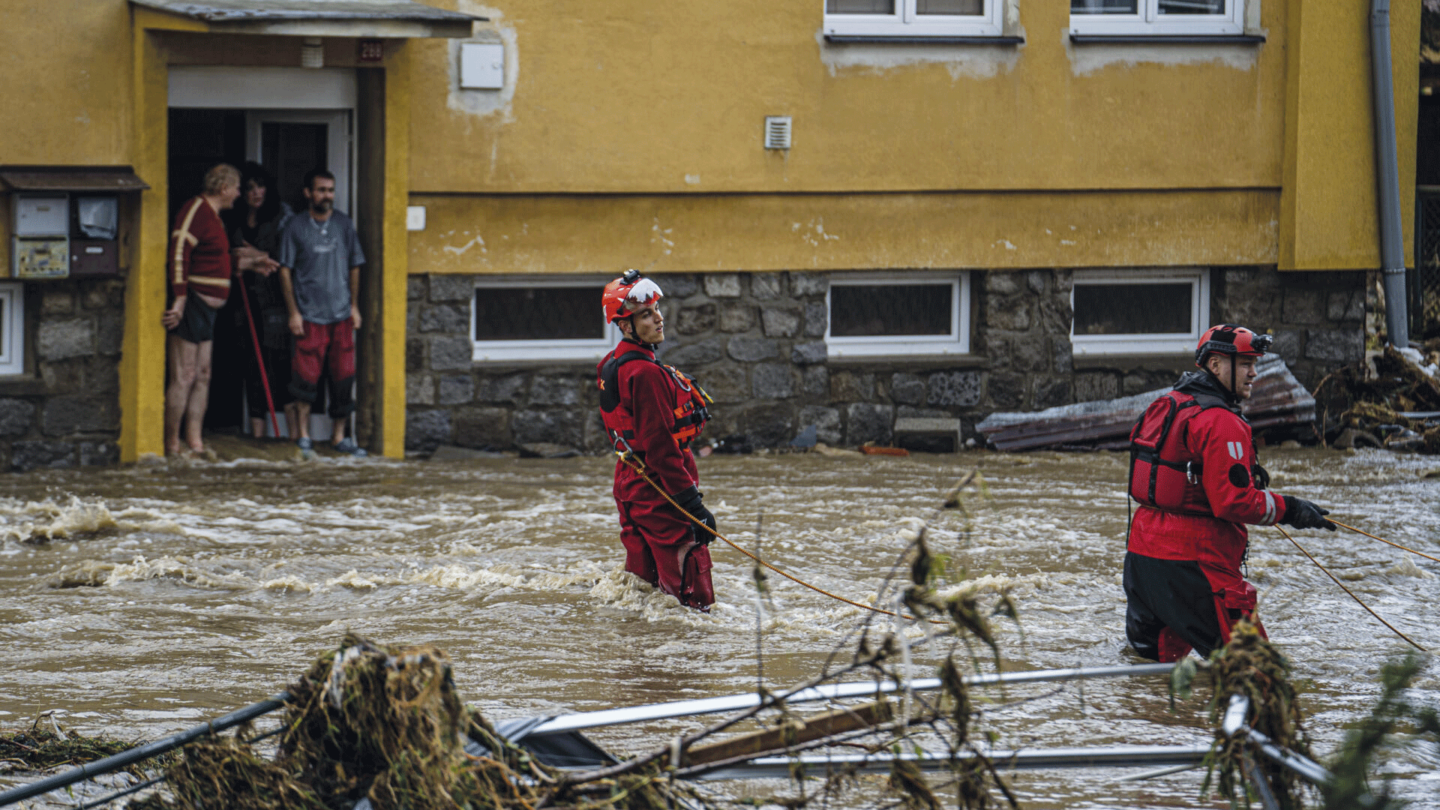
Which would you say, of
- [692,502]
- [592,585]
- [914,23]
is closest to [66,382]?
[592,585]

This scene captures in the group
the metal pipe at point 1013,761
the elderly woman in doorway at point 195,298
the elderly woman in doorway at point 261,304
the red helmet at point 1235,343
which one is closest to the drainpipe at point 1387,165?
the red helmet at point 1235,343

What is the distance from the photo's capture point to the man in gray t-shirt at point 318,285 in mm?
11734

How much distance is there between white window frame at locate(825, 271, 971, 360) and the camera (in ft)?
42.2

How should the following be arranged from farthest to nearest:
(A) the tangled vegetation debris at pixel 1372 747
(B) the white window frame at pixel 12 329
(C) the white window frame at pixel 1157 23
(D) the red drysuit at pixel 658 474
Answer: (C) the white window frame at pixel 1157 23 → (B) the white window frame at pixel 12 329 → (D) the red drysuit at pixel 658 474 → (A) the tangled vegetation debris at pixel 1372 747

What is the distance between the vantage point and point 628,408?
725 centimetres

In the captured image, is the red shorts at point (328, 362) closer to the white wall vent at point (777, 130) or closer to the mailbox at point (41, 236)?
the mailbox at point (41, 236)

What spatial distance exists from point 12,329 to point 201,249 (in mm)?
1321

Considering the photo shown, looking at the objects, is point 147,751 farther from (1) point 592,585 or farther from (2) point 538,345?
(2) point 538,345

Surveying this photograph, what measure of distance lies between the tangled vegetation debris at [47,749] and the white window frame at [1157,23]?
978 centimetres

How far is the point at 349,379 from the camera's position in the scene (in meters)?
12.0

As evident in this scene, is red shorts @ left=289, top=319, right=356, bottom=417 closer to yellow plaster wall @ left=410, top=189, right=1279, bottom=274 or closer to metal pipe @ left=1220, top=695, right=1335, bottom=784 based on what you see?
yellow plaster wall @ left=410, top=189, right=1279, bottom=274

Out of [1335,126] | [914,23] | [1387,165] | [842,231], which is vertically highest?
[914,23]

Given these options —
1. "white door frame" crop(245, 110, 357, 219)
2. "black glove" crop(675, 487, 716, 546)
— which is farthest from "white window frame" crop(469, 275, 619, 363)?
"black glove" crop(675, 487, 716, 546)

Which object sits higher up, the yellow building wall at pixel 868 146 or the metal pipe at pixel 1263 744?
the yellow building wall at pixel 868 146
